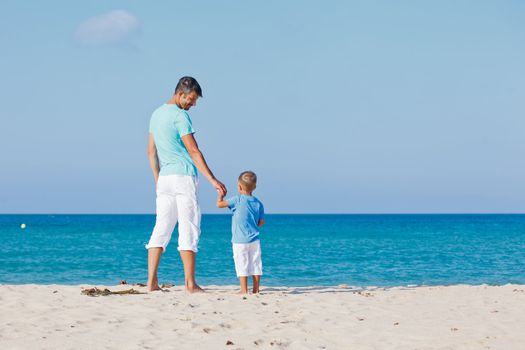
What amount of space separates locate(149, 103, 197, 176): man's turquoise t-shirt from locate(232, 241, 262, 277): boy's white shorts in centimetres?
123

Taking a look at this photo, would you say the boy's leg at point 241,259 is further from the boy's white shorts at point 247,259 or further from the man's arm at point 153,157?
the man's arm at point 153,157

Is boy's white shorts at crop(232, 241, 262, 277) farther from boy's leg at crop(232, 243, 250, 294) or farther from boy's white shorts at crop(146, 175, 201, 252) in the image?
boy's white shorts at crop(146, 175, 201, 252)

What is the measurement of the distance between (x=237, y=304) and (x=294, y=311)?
2.05ft

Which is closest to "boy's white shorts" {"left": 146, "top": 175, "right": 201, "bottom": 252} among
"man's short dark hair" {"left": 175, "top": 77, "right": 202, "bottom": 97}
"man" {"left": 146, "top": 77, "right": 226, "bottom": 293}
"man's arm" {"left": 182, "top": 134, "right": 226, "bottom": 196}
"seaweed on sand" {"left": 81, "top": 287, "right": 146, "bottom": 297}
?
"man" {"left": 146, "top": 77, "right": 226, "bottom": 293}

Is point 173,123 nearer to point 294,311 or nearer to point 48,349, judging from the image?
point 294,311

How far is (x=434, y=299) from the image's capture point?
27.4 feet

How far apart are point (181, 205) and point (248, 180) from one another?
3.42 ft

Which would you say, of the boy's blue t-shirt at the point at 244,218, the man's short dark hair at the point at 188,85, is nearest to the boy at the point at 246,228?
the boy's blue t-shirt at the point at 244,218

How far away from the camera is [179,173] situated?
757 cm

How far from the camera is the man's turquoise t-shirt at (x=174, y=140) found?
7.57 m

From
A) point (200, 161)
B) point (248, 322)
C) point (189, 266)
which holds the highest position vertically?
point (200, 161)

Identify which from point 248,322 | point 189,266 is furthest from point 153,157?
point 248,322

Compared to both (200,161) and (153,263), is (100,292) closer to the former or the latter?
(153,263)

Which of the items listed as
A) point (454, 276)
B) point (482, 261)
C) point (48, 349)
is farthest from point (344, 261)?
point (48, 349)
